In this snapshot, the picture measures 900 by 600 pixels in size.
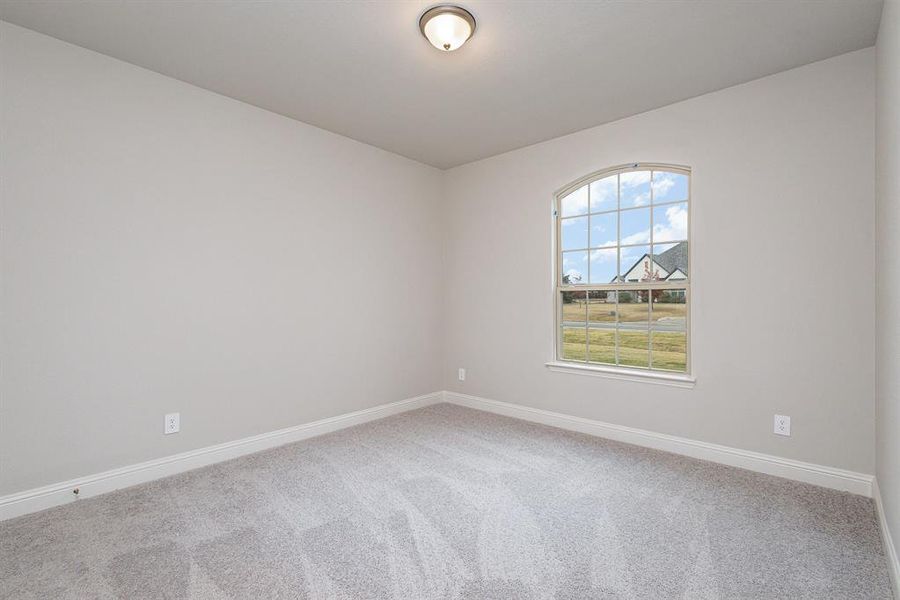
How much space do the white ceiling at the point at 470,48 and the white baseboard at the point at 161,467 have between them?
2536mm

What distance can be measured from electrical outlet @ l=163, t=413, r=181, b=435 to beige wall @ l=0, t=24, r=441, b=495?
3 cm

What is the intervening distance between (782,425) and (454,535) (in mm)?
2257

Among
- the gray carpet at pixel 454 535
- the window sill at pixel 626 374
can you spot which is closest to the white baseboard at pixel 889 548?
the gray carpet at pixel 454 535

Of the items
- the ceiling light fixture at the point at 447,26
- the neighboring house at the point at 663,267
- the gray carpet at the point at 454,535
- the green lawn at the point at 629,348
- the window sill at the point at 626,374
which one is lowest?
the gray carpet at the point at 454,535

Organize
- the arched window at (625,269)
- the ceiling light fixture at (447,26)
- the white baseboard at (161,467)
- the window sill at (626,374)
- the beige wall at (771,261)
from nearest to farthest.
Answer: the ceiling light fixture at (447,26), the white baseboard at (161,467), the beige wall at (771,261), the window sill at (626,374), the arched window at (625,269)

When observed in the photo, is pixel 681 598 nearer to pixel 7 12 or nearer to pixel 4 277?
pixel 4 277

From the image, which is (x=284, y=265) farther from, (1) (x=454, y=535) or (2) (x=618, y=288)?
(2) (x=618, y=288)

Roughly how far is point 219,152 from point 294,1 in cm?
136

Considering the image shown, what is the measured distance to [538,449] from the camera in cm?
323

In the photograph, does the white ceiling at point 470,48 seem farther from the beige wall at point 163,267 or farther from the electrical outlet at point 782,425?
the electrical outlet at point 782,425

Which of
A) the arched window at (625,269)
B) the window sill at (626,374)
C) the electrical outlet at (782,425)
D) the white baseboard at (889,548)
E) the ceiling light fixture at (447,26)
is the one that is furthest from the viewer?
the arched window at (625,269)

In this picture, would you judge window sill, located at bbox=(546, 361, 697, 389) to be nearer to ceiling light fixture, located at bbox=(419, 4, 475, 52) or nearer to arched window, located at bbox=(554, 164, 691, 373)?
→ arched window, located at bbox=(554, 164, 691, 373)

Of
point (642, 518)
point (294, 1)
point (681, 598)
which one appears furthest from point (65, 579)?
point (294, 1)

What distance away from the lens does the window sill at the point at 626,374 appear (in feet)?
10.3
